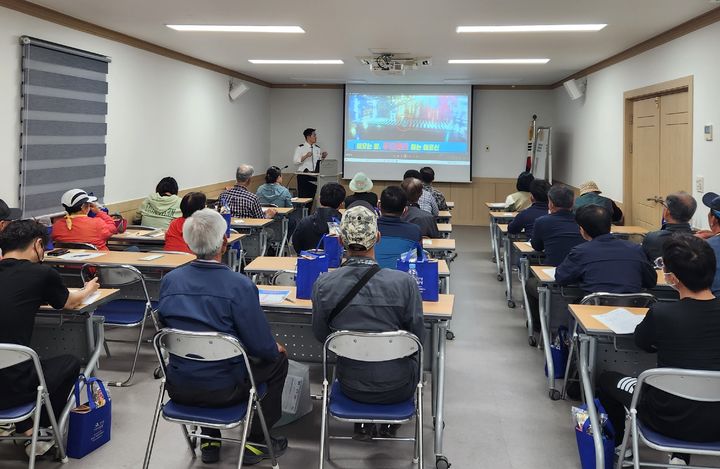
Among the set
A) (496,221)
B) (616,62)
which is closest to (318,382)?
(496,221)

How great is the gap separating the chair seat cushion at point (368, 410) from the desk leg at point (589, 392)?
2.79 ft

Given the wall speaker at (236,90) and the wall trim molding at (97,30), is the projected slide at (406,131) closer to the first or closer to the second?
the wall speaker at (236,90)

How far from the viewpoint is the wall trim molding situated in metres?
5.22

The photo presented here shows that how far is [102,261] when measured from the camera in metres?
4.38

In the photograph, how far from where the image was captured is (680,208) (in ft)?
13.9

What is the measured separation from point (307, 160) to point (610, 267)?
8.66 m

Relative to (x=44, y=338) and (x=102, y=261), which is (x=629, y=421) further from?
(x=102, y=261)

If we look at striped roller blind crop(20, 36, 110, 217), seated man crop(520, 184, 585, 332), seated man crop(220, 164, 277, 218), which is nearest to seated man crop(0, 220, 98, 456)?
striped roller blind crop(20, 36, 110, 217)

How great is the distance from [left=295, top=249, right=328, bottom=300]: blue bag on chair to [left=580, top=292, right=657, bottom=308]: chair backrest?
147 cm

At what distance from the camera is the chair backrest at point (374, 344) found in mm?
2471

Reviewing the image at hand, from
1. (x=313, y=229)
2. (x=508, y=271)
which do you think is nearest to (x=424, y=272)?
(x=313, y=229)

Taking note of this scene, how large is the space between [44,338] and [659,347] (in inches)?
124

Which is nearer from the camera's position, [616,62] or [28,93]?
[28,93]

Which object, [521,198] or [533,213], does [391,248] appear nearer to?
[533,213]
